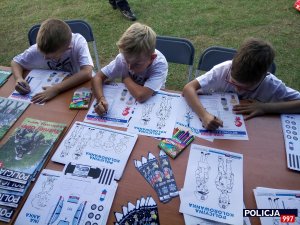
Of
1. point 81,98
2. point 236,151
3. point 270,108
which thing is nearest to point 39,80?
point 81,98

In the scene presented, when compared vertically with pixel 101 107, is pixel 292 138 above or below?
below

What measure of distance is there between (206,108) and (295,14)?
114 inches

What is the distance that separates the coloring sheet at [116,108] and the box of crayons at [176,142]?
218mm

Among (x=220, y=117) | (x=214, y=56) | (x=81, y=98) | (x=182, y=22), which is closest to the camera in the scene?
(x=220, y=117)

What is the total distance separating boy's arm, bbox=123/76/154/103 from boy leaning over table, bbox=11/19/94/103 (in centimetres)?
26

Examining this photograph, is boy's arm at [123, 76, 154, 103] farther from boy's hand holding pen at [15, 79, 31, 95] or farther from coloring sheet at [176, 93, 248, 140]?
boy's hand holding pen at [15, 79, 31, 95]

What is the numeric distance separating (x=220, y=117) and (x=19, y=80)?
1089 millimetres

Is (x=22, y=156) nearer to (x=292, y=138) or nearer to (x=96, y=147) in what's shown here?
(x=96, y=147)

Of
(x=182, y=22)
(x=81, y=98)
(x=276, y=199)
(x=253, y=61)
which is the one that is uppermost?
(x=253, y=61)

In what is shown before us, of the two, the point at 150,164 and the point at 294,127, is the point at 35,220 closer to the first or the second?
the point at 150,164

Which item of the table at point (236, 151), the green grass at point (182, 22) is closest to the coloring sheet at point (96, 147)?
the table at point (236, 151)

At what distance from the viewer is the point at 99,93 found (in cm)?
145

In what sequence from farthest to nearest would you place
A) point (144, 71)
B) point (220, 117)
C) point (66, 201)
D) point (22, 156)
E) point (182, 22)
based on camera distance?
point (182, 22) → point (144, 71) → point (220, 117) → point (22, 156) → point (66, 201)

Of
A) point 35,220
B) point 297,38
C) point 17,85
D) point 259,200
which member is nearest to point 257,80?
point 259,200
